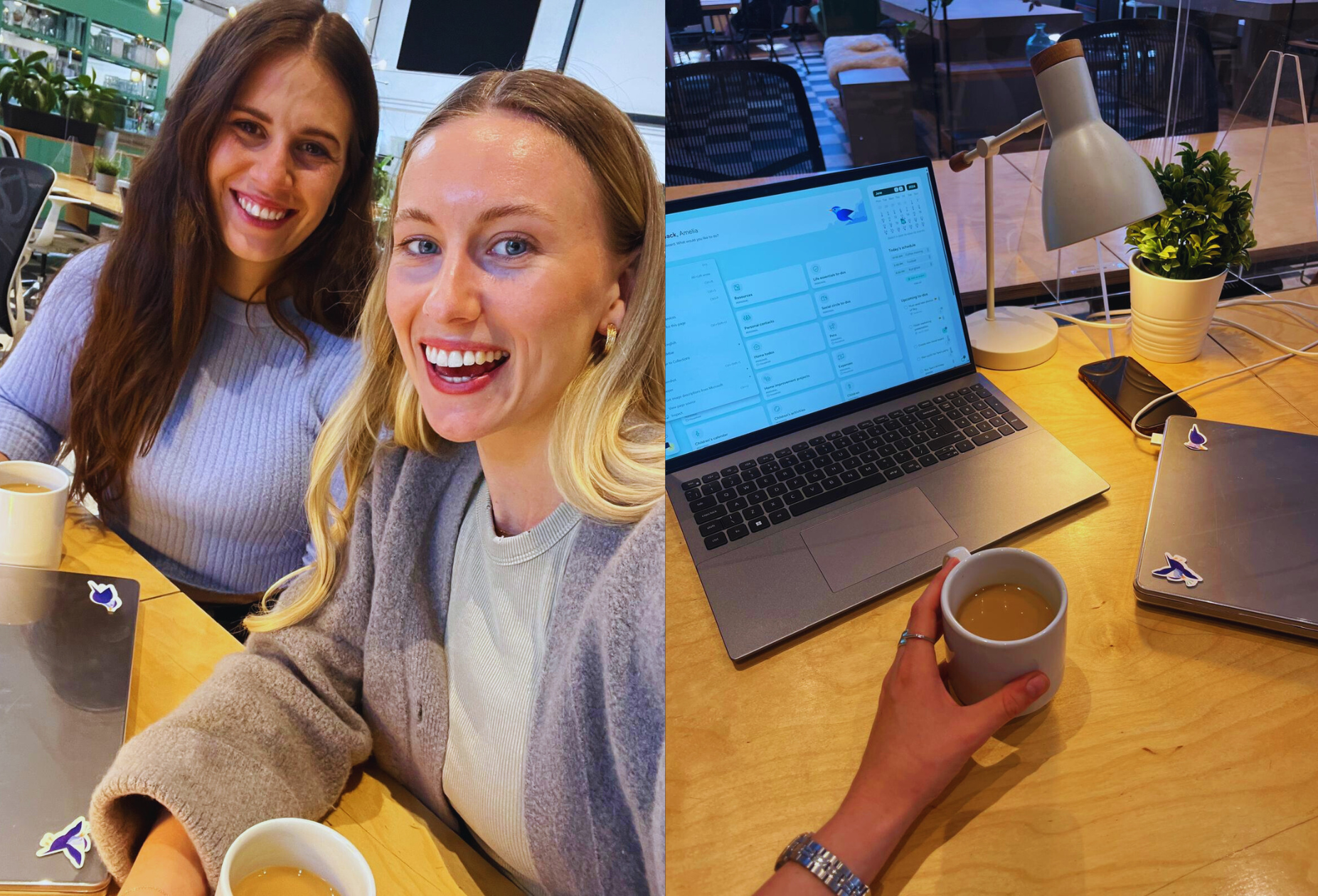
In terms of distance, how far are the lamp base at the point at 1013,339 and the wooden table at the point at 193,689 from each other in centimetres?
79

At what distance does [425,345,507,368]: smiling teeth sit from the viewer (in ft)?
1.07

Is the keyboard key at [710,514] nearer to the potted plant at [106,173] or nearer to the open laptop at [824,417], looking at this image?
the open laptop at [824,417]

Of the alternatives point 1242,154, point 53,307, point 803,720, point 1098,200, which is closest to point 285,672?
point 53,307

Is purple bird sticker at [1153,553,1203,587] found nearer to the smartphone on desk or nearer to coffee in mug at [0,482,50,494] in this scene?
the smartphone on desk

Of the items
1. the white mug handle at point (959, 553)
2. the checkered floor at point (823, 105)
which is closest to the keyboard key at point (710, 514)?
the white mug handle at point (959, 553)

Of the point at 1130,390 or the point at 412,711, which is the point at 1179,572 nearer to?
the point at 1130,390

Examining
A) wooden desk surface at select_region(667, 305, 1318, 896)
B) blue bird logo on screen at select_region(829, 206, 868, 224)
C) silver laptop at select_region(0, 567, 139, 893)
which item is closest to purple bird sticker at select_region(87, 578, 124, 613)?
silver laptop at select_region(0, 567, 139, 893)

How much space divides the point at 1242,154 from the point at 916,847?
122cm

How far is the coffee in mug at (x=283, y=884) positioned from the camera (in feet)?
1.03

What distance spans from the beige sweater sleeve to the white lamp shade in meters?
0.66

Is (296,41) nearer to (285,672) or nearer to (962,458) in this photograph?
(285,672)

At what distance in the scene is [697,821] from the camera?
1.81ft

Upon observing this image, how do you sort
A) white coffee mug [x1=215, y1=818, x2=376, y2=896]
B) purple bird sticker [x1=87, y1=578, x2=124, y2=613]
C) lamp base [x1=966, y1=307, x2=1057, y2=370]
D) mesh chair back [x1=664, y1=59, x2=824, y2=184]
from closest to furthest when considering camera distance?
white coffee mug [x1=215, y1=818, x2=376, y2=896] < purple bird sticker [x1=87, y1=578, x2=124, y2=613] < lamp base [x1=966, y1=307, x2=1057, y2=370] < mesh chair back [x1=664, y1=59, x2=824, y2=184]

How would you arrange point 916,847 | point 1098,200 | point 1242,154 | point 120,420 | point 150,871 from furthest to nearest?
point 1242,154 < point 1098,200 < point 916,847 < point 120,420 < point 150,871
